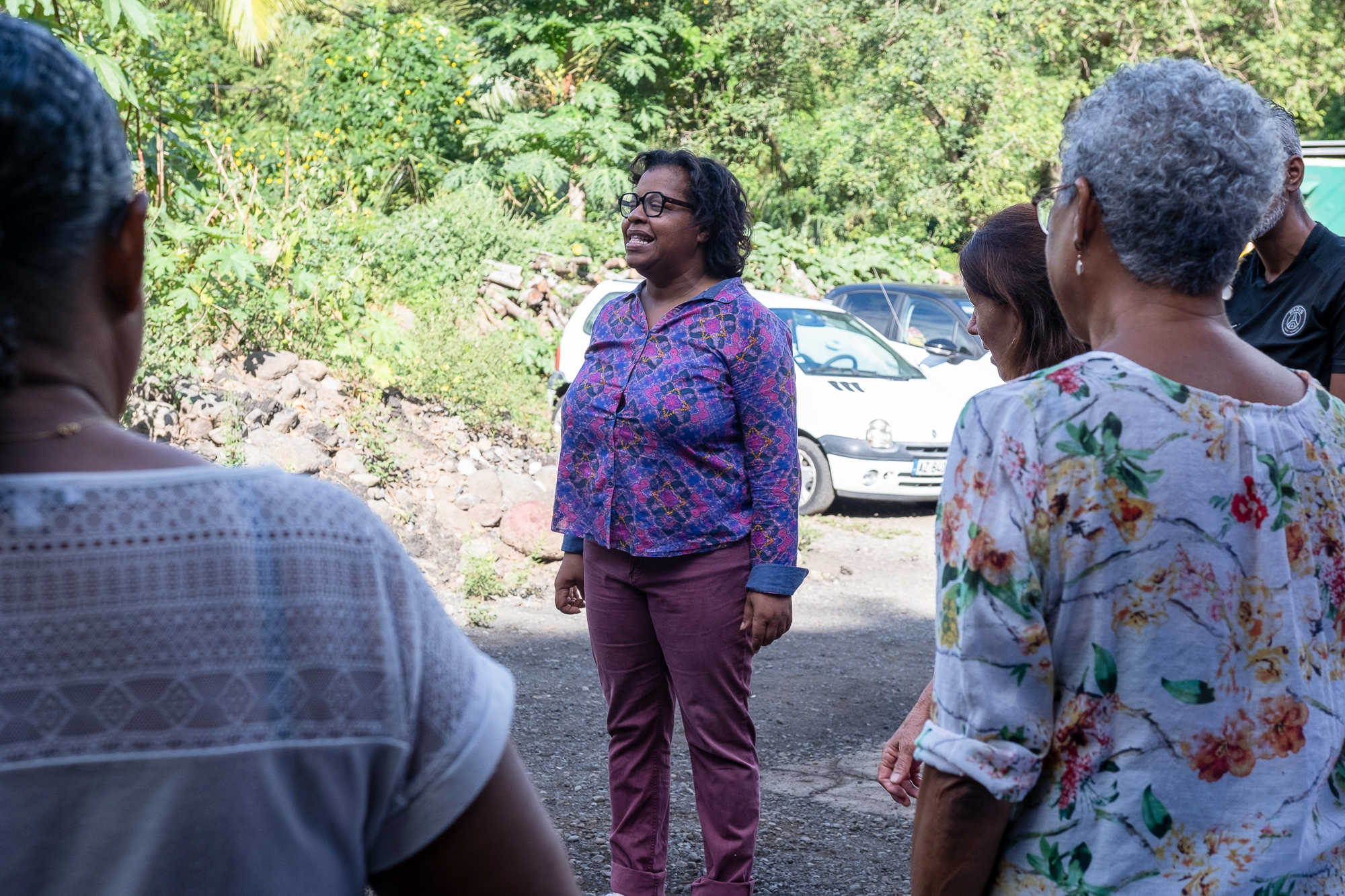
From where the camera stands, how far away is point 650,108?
1778 cm

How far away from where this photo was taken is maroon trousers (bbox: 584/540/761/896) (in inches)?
129

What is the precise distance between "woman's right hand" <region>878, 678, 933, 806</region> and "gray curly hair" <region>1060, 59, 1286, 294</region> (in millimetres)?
905

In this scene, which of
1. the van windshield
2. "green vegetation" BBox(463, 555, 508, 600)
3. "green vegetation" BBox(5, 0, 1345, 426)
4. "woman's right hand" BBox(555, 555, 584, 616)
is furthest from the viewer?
"green vegetation" BBox(5, 0, 1345, 426)

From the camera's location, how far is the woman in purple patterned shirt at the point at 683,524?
3.25 m

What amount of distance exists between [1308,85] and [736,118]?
8.49 metres

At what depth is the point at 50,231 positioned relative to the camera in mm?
972

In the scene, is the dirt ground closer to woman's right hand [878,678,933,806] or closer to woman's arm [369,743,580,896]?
woman's right hand [878,678,933,806]

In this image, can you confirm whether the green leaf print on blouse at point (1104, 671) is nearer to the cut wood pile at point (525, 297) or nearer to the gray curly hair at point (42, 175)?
the gray curly hair at point (42, 175)

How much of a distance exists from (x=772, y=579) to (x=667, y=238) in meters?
0.99

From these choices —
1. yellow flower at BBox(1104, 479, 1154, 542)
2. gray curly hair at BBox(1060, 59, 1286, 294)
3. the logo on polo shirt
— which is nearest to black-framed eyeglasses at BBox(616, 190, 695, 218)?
the logo on polo shirt

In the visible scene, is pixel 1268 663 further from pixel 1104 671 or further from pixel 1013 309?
pixel 1013 309

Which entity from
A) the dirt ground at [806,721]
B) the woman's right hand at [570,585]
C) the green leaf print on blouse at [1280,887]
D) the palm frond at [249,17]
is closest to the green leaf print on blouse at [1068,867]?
the green leaf print on blouse at [1280,887]

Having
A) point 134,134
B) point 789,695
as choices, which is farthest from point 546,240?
point 789,695

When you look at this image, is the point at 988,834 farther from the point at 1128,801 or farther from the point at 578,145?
the point at 578,145
